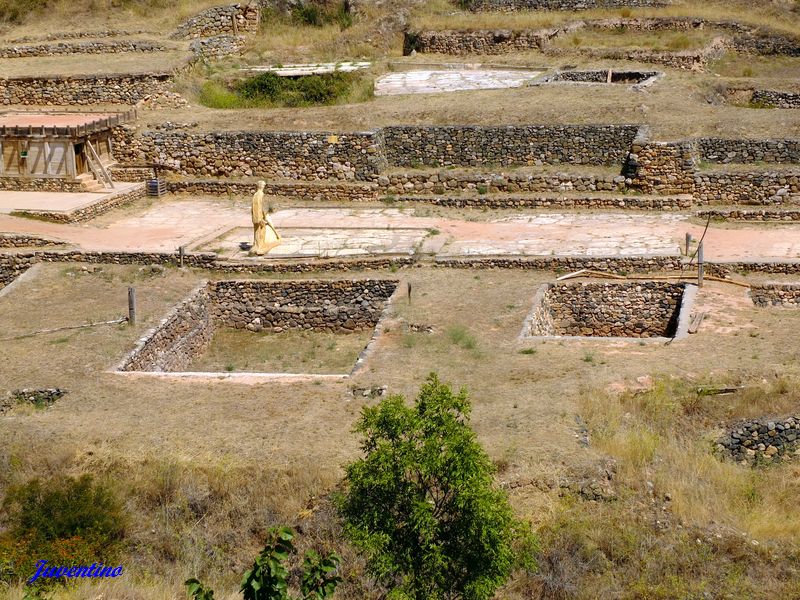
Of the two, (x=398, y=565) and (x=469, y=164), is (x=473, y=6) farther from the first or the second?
(x=398, y=565)

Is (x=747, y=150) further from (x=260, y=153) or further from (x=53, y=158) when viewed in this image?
(x=53, y=158)

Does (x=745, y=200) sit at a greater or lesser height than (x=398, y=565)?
lesser

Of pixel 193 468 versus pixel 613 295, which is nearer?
pixel 193 468

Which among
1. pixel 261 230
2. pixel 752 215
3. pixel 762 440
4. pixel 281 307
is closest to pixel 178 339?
pixel 281 307

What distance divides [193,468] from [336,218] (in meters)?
11.7

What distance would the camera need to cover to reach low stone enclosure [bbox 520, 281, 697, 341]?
20047mm

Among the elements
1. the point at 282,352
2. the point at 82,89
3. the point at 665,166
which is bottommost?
the point at 282,352

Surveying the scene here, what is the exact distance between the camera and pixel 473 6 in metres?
38.1

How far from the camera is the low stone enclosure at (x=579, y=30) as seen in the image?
34500 millimetres

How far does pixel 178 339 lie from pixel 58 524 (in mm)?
7164

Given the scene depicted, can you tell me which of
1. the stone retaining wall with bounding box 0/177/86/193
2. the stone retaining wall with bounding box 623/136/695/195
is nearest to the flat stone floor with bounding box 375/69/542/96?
the stone retaining wall with bounding box 623/136/695/195

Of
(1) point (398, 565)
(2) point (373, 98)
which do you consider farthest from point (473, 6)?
(1) point (398, 565)

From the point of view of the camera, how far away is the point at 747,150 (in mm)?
25125

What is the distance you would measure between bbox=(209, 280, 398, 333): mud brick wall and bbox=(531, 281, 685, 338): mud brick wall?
286 cm
